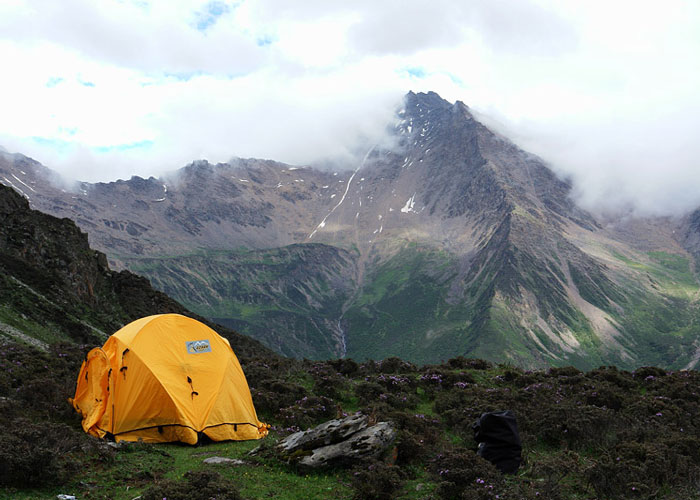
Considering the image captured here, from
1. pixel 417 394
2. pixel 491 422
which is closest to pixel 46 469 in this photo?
pixel 491 422

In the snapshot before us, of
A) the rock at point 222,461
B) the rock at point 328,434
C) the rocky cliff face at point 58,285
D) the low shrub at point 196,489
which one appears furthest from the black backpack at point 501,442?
the rocky cliff face at point 58,285

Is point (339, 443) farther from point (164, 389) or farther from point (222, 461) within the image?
point (164, 389)

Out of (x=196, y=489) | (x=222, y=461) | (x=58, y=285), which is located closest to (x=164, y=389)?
(x=222, y=461)

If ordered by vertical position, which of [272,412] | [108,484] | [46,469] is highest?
[46,469]

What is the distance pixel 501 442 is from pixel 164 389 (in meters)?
13.4

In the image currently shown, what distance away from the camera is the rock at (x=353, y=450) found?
54.0ft

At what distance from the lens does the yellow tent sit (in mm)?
20562

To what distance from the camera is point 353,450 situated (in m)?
16.5

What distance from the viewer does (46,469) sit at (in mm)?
13500

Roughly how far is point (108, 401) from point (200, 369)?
12.8 ft

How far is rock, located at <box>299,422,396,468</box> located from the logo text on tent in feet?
28.8

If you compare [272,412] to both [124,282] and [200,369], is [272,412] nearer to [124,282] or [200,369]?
[200,369]

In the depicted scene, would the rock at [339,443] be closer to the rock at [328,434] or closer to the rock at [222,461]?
the rock at [328,434]

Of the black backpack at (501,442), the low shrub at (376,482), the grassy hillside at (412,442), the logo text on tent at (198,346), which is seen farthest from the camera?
the logo text on tent at (198,346)
